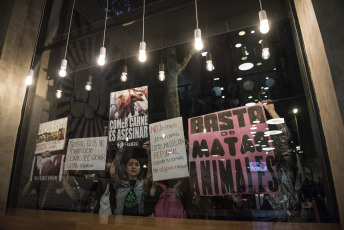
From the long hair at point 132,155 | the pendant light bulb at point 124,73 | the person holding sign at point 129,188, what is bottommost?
the person holding sign at point 129,188

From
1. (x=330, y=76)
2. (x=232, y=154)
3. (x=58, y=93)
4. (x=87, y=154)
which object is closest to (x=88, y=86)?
(x=58, y=93)

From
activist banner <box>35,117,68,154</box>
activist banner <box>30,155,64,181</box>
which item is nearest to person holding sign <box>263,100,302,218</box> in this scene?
activist banner <box>30,155,64,181</box>

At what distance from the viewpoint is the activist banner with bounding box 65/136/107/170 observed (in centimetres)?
293

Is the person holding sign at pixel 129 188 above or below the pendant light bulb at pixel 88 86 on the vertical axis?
below

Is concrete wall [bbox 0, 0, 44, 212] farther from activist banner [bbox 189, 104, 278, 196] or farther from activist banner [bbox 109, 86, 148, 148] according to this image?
activist banner [bbox 189, 104, 278, 196]

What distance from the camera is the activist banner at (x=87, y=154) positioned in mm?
2934

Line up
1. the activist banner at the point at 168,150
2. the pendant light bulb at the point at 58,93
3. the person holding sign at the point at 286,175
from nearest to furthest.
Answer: the person holding sign at the point at 286,175 < the activist banner at the point at 168,150 < the pendant light bulb at the point at 58,93

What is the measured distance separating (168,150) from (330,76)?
1781mm

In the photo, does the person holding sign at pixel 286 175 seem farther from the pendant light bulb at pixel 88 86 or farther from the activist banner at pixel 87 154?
the pendant light bulb at pixel 88 86

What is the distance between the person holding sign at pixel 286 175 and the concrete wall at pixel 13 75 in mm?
3012

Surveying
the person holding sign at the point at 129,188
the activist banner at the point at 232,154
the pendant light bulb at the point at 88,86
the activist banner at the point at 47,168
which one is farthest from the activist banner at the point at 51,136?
the activist banner at the point at 232,154

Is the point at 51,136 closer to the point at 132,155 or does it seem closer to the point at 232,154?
the point at 132,155

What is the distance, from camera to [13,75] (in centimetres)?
275

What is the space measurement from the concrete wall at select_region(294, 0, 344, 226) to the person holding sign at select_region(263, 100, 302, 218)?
1.46 ft
